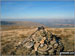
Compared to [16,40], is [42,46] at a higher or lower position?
higher

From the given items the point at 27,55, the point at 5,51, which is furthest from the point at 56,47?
the point at 5,51

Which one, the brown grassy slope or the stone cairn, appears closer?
the stone cairn

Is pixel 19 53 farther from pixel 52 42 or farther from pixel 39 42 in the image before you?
pixel 52 42

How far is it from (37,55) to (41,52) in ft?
1.90

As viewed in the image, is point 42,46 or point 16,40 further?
point 16,40

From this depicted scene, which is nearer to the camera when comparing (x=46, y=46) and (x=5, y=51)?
(x=46, y=46)

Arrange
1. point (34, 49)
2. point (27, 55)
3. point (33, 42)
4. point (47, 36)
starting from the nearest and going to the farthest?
1. point (27, 55)
2. point (34, 49)
3. point (33, 42)
4. point (47, 36)

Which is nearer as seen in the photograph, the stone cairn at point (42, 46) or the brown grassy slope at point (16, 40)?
the stone cairn at point (42, 46)

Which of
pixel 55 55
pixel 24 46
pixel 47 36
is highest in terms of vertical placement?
pixel 47 36

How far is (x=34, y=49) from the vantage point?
1260 centimetres

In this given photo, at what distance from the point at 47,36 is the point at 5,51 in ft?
19.8

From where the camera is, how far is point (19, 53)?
480 inches

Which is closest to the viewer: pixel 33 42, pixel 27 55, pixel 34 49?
pixel 27 55

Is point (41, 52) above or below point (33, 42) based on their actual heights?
below
